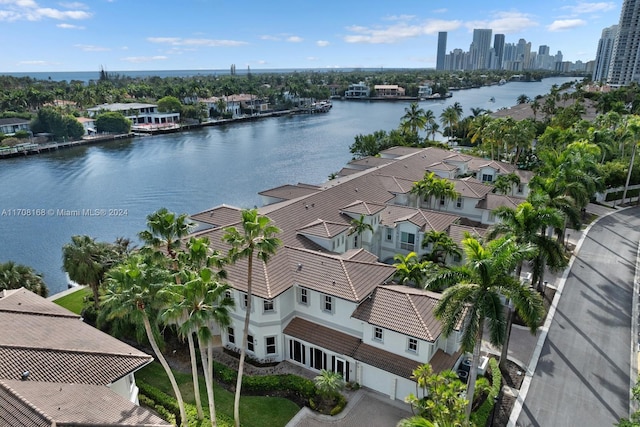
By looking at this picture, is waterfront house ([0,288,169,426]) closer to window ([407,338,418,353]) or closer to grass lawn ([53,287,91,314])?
grass lawn ([53,287,91,314])

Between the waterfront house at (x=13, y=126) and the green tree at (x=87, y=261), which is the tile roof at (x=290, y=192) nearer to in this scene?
the green tree at (x=87, y=261)

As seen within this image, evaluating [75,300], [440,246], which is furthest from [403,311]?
[75,300]

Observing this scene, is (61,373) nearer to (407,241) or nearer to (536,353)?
(536,353)

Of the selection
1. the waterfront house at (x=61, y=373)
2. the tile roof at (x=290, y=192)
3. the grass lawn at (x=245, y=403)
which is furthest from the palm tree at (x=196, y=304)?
the tile roof at (x=290, y=192)

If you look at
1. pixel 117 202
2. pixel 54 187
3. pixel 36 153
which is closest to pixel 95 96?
pixel 36 153

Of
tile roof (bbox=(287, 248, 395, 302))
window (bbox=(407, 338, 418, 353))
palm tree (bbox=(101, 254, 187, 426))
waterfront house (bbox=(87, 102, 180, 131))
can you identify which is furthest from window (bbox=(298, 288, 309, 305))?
waterfront house (bbox=(87, 102, 180, 131))

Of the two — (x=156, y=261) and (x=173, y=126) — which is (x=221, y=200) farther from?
(x=173, y=126)

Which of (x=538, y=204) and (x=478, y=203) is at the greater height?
(x=538, y=204)
